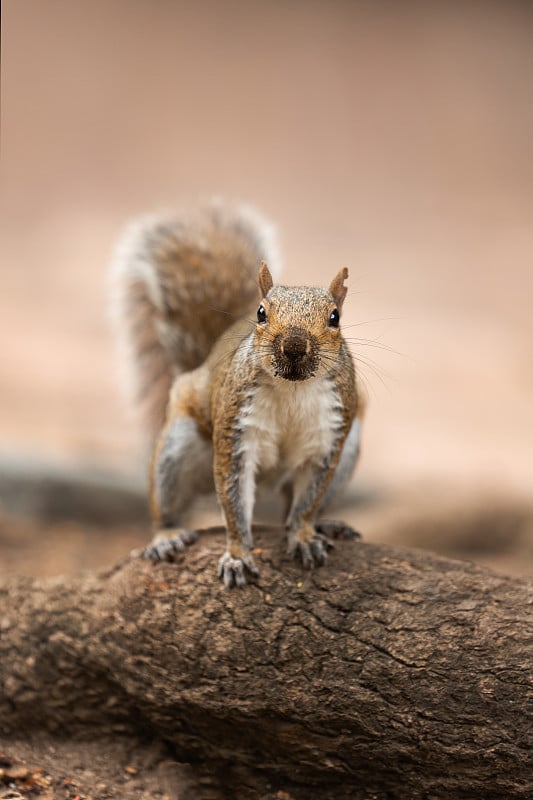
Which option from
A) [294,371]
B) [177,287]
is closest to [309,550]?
[294,371]

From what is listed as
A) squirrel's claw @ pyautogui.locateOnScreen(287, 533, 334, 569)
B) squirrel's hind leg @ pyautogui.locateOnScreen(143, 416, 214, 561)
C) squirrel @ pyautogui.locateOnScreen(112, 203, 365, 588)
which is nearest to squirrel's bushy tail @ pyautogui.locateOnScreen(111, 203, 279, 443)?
squirrel @ pyautogui.locateOnScreen(112, 203, 365, 588)

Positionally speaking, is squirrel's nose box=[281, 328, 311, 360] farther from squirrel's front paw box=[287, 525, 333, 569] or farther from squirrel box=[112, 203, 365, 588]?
squirrel's front paw box=[287, 525, 333, 569]

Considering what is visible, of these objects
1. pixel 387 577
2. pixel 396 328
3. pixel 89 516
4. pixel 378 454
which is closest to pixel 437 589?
pixel 387 577

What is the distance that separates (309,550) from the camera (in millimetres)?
2426

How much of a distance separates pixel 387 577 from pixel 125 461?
4.27 m

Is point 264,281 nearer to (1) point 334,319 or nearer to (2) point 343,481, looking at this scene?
(1) point 334,319

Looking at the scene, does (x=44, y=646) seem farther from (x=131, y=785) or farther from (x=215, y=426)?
(x=215, y=426)

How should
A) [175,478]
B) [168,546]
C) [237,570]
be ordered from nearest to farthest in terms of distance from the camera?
[237,570] → [168,546] → [175,478]

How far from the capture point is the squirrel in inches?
86.0

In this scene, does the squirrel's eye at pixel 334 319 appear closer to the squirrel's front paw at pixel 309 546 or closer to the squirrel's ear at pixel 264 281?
the squirrel's ear at pixel 264 281

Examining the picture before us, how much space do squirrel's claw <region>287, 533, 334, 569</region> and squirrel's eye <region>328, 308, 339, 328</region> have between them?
2.00ft

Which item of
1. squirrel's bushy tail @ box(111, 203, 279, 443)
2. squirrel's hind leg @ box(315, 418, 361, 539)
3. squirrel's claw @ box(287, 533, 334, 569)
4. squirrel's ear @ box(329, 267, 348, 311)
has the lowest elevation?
squirrel's claw @ box(287, 533, 334, 569)

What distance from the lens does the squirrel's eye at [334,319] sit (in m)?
2.15

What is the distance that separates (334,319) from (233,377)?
34 centimetres
